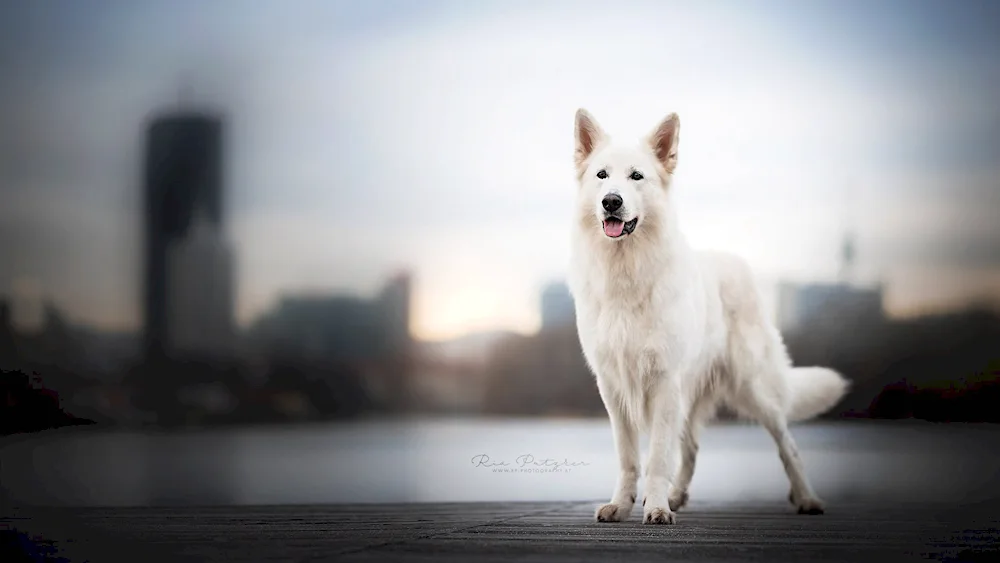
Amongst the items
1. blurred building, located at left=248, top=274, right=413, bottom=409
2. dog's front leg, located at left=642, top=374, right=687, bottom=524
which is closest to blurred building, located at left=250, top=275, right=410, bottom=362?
blurred building, located at left=248, top=274, right=413, bottom=409

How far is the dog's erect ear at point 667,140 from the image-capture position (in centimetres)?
350

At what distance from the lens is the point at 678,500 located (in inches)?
159

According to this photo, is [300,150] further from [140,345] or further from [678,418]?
[678,418]

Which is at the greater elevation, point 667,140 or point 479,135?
point 479,135

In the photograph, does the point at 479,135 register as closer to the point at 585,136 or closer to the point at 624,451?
the point at 585,136

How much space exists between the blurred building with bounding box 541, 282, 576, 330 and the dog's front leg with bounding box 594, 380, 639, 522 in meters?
1.94

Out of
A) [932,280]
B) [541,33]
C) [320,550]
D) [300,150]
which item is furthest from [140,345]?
[932,280]

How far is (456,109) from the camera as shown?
5840 mm

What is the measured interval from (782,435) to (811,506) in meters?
0.30

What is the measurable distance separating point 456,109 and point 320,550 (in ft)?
12.1

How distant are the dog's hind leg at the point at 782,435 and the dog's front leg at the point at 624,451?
80 centimetres

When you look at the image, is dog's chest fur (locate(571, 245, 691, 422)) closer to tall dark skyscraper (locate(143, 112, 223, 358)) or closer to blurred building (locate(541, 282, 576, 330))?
blurred building (locate(541, 282, 576, 330))

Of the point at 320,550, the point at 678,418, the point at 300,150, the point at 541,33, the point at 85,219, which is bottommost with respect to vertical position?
the point at 320,550

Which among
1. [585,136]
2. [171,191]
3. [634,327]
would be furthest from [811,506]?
[171,191]
